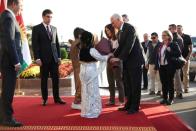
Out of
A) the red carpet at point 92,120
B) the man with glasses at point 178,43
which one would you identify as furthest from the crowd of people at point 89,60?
the man with glasses at point 178,43

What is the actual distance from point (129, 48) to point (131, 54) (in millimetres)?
221

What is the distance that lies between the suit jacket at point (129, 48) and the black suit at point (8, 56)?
1.85 m

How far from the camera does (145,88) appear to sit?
12.2m

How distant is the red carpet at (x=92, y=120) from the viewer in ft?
19.7

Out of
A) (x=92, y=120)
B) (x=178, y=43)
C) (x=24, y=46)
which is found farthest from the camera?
(x=24, y=46)

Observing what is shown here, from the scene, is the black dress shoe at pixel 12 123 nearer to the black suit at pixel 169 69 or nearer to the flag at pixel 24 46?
the black suit at pixel 169 69

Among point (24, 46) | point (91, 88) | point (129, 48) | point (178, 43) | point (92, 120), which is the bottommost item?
point (92, 120)

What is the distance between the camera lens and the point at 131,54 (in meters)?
7.29

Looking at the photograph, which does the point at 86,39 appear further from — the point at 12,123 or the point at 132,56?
the point at 12,123

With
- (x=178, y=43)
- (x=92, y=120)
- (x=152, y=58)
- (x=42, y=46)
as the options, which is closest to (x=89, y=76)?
(x=92, y=120)

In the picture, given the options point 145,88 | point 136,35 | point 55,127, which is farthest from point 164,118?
point 145,88

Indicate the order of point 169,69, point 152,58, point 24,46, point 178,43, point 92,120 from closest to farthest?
point 92,120
point 169,69
point 178,43
point 152,58
point 24,46

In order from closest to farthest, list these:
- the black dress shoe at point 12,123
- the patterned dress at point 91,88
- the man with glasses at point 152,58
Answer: the black dress shoe at point 12,123 < the patterned dress at point 91,88 < the man with glasses at point 152,58

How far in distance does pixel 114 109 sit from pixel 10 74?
7.89 ft
